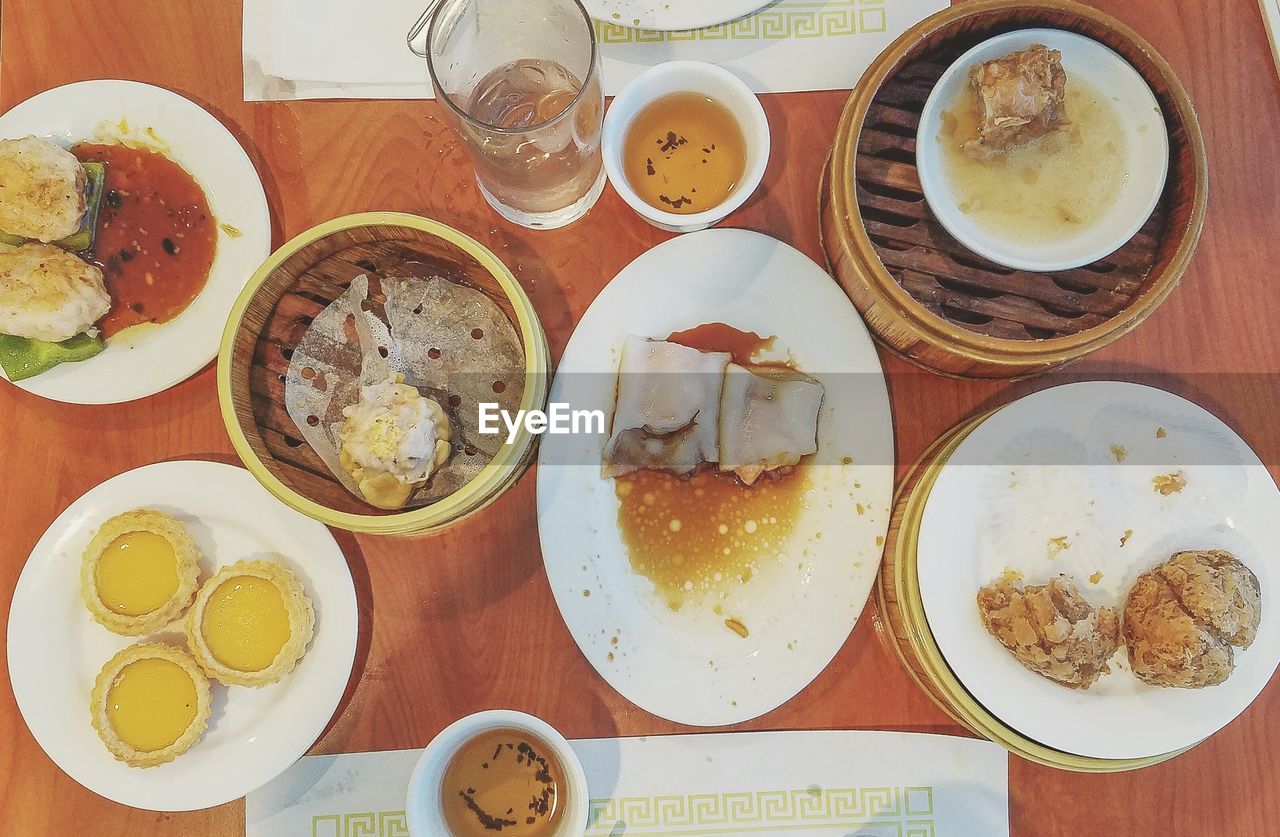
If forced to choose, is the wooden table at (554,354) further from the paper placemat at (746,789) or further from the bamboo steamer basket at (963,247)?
the bamboo steamer basket at (963,247)

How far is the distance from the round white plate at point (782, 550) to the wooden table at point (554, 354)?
120mm

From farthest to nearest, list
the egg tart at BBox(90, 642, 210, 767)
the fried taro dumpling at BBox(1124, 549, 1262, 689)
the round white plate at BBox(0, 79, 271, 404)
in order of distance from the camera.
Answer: the round white plate at BBox(0, 79, 271, 404), the egg tart at BBox(90, 642, 210, 767), the fried taro dumpling at BBox(1124, 549, 1262, 689)

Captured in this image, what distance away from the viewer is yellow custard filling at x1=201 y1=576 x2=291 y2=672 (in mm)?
1490

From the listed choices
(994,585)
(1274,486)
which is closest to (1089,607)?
(994,585)

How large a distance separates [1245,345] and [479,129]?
1.62 m

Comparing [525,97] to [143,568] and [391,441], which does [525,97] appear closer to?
[391,441]

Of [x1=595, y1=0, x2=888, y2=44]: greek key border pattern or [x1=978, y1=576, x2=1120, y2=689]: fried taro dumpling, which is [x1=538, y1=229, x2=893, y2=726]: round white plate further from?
[x1=595, y1=0, x2=888, y2=44]: greek key border pattern

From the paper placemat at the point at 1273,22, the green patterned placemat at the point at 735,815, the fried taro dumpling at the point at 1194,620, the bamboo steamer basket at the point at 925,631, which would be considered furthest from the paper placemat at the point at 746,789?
the paper placemat at the point at 1273,22

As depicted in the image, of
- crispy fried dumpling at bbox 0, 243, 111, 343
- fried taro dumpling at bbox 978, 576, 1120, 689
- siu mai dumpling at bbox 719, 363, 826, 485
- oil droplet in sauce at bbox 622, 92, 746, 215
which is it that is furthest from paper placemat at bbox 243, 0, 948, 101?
fried taro dumpling at bbox 978, 576, 1120, 689

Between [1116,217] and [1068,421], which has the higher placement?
[1116,217]

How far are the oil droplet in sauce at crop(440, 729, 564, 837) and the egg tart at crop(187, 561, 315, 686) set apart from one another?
388mm

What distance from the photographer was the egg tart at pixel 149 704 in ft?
4.79

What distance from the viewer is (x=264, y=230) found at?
1591 mm

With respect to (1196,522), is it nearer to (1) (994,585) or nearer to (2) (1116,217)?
(1) (994,585)
